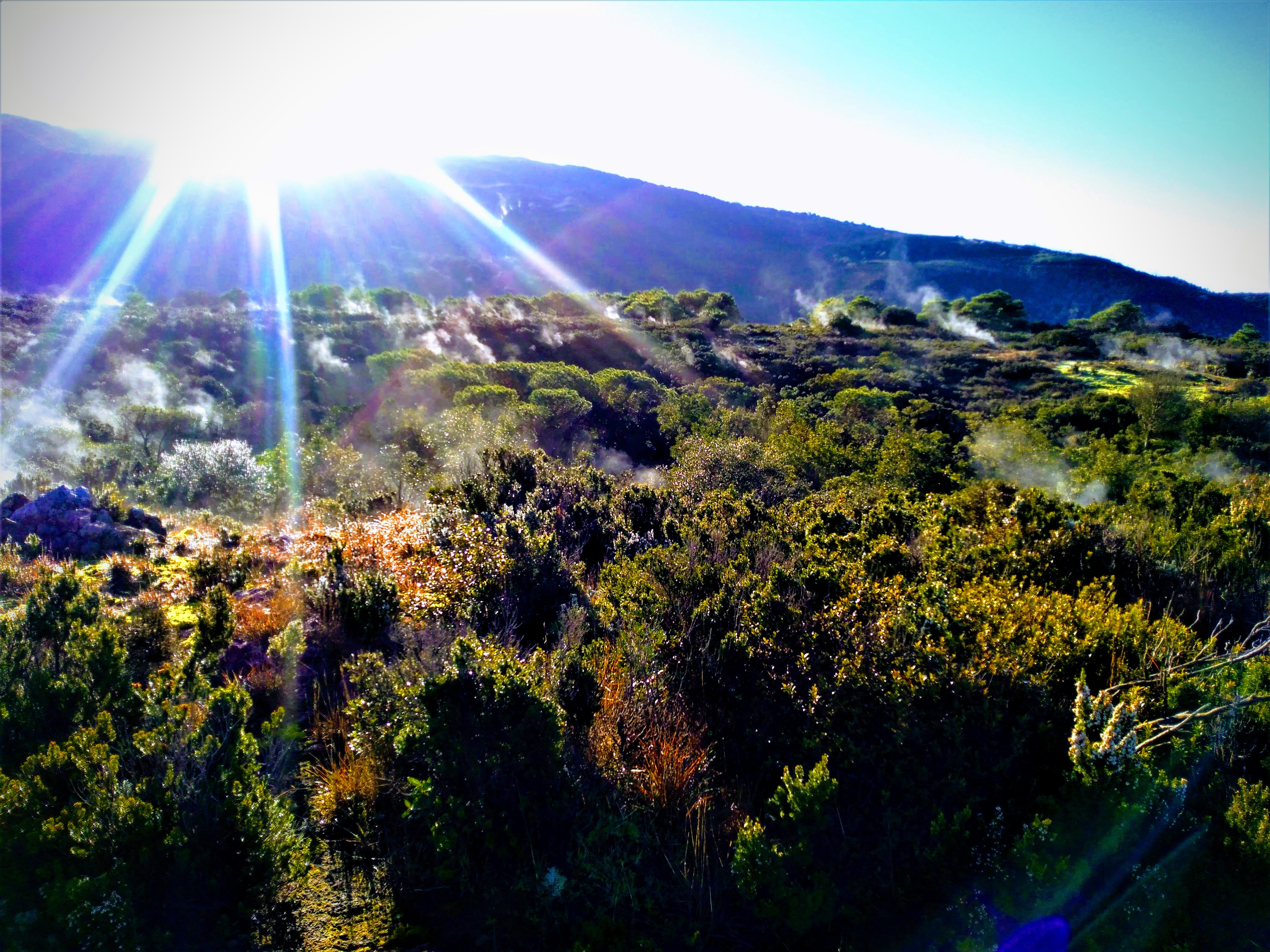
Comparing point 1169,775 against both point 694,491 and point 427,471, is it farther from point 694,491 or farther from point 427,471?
point 427,471

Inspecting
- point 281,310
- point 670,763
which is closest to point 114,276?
point 281,310

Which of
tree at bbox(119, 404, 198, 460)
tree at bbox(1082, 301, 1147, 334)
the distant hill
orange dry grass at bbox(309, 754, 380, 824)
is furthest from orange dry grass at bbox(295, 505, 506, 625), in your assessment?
the distant hill

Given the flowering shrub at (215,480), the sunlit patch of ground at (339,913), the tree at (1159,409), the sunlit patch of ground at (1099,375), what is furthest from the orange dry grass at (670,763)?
the sunlit patch of ground at (1099,375)

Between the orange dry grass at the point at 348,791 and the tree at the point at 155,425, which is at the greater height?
the orange dry grass at the point at 348,791

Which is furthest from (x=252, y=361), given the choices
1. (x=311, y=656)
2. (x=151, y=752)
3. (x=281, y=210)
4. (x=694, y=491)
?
(x=281, y=210)

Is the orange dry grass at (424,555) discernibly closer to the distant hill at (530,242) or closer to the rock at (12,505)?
the rock at (12,505)
